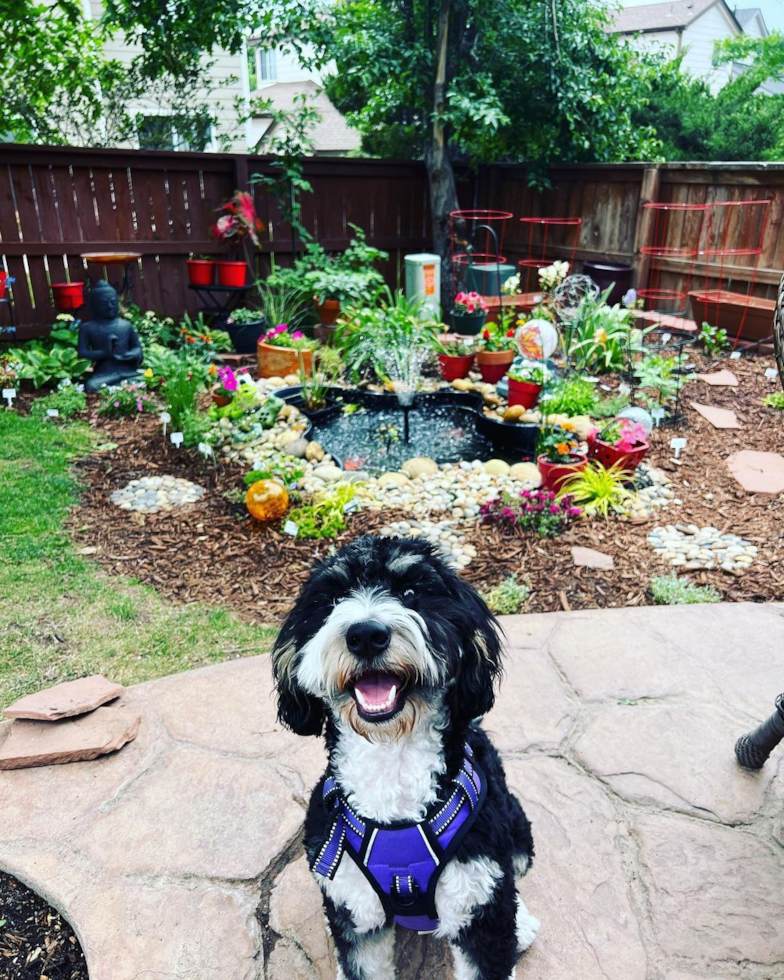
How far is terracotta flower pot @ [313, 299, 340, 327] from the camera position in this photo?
8.14 m

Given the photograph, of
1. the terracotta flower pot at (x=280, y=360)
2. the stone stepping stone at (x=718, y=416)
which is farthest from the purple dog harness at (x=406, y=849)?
the terracotta flower pot at (x=280, y=360)

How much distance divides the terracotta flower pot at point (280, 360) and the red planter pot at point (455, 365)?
4.16 feet

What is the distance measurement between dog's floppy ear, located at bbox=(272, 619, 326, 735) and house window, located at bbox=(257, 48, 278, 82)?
36.9 meters

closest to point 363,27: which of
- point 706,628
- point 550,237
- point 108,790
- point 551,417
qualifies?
point 550,237

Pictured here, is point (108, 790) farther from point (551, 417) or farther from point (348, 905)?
point (551, 417)

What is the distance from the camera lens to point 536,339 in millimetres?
6105

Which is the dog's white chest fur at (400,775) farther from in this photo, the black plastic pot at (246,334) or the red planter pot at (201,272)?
the red planter pot at (201,272)

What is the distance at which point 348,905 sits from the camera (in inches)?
61.6

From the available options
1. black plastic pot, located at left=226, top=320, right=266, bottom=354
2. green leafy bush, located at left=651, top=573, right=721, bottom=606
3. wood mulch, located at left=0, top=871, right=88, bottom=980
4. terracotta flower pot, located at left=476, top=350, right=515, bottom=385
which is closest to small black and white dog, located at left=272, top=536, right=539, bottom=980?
wood mulch, located at left=0, top=871, right=88, bottom=980

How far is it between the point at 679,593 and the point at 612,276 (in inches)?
254

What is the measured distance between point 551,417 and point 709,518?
1.53m

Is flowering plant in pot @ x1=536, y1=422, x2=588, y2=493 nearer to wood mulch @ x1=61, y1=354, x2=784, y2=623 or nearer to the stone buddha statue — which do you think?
wood mulch @ x1=61, y1=354, x2=784, y2=623

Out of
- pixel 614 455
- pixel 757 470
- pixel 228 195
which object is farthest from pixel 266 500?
pixel 228 195

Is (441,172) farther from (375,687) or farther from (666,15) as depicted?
(666,15)
